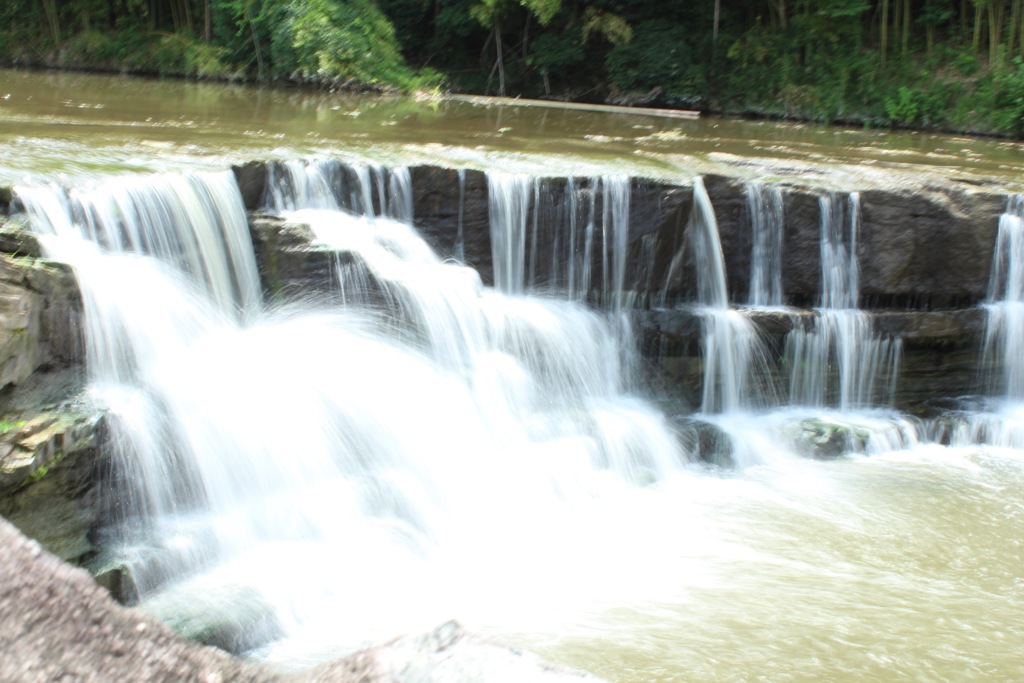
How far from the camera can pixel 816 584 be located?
5.60 metres

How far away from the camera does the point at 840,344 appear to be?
29.1 ft

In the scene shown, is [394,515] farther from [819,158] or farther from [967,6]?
[967,6]

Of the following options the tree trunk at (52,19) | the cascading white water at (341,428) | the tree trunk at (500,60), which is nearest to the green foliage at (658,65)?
the tree trunk at (500,60)

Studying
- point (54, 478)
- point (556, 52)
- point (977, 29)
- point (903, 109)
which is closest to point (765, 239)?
point (54, 478)

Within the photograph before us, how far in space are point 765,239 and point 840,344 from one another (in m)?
1.16

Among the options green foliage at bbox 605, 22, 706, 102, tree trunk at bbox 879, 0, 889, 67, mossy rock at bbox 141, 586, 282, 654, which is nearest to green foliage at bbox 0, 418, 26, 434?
mossy rock at bbox 141, 586, 282, 654

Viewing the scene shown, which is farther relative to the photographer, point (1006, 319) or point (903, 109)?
point (903, 109)

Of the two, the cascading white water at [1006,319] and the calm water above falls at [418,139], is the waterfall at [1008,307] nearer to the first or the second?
the cascading white water at [1006,319]

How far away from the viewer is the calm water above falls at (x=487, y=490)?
5.04 m

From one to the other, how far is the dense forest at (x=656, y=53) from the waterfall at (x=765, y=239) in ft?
38.5

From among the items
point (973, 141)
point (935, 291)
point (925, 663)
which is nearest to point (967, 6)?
point (973, 141)

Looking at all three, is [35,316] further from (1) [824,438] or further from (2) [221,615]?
(1) [824,438]

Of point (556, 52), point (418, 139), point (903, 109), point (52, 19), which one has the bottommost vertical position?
point (903, 109)

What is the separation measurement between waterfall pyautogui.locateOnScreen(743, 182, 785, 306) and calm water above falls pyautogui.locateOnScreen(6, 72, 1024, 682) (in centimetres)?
51
